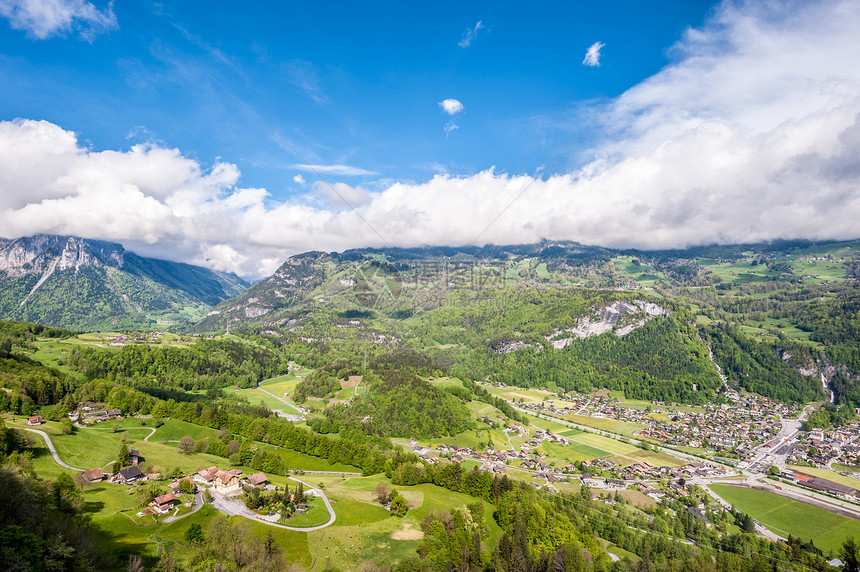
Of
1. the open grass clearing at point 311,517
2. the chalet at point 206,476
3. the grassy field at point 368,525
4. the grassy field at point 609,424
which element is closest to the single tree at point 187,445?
the chalet at point 206,476

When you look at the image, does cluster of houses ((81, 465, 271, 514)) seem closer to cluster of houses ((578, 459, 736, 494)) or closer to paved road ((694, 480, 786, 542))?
cluster of houses ((578, 459, 736, 494))

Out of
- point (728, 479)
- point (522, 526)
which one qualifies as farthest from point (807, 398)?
point (522, 526)

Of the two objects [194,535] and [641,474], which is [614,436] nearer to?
[641,474]

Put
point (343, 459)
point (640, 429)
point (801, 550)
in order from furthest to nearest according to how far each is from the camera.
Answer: point (640, 429) → point (343, 459) → point (801, 550)

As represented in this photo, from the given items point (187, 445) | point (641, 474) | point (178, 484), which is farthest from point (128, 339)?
point (641, 474)

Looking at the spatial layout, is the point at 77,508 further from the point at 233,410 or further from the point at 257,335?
the point at 257,335

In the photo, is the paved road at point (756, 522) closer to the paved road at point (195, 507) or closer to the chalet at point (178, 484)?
the paved road at point (195, 507)
